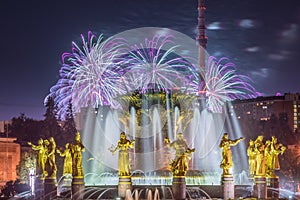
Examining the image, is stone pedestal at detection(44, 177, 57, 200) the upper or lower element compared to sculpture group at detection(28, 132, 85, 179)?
lower

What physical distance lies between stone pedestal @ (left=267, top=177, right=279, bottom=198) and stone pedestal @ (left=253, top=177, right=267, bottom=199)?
3.36 ft

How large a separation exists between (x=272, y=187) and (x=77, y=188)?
909cm

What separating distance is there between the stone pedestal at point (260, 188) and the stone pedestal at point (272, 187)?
1023 mm

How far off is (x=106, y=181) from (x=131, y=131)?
622cm

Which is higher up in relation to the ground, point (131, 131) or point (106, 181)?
point (131, 131)

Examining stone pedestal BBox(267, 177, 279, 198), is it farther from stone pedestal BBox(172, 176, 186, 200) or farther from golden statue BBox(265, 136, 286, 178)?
stone pedestal BBox(172, 176, 186, 200)

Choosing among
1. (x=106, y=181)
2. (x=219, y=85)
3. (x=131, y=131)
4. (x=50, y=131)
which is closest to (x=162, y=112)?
(x=131, y=131)

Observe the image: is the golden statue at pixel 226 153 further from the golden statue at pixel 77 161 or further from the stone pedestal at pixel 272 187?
the golden statue at pixel 77 161

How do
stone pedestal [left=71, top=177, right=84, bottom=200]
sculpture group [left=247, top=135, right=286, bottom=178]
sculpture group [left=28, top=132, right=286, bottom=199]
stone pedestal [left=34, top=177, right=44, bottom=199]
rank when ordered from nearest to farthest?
sculpture group [left=28, top=132, right=286, bottom=199] → stone pedestal [left=71, top=177, right=84, bottom=200] → sculpture group [left=247, top=135, right=286, bottom=178] → stone pedestal [left=34, top=177, right=44, bottom=199]

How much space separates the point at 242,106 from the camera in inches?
5797

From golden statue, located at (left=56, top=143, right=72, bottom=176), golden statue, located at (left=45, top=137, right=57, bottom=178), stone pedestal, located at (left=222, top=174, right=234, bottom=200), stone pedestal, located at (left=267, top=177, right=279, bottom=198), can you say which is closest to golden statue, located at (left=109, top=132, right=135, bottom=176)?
golden statue, located at (left=56, top=143, right=72, bottom=176)

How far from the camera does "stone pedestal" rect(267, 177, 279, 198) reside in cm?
2933

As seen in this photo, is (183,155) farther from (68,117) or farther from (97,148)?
(68,117)

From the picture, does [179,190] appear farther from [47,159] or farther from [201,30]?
[201,30]
